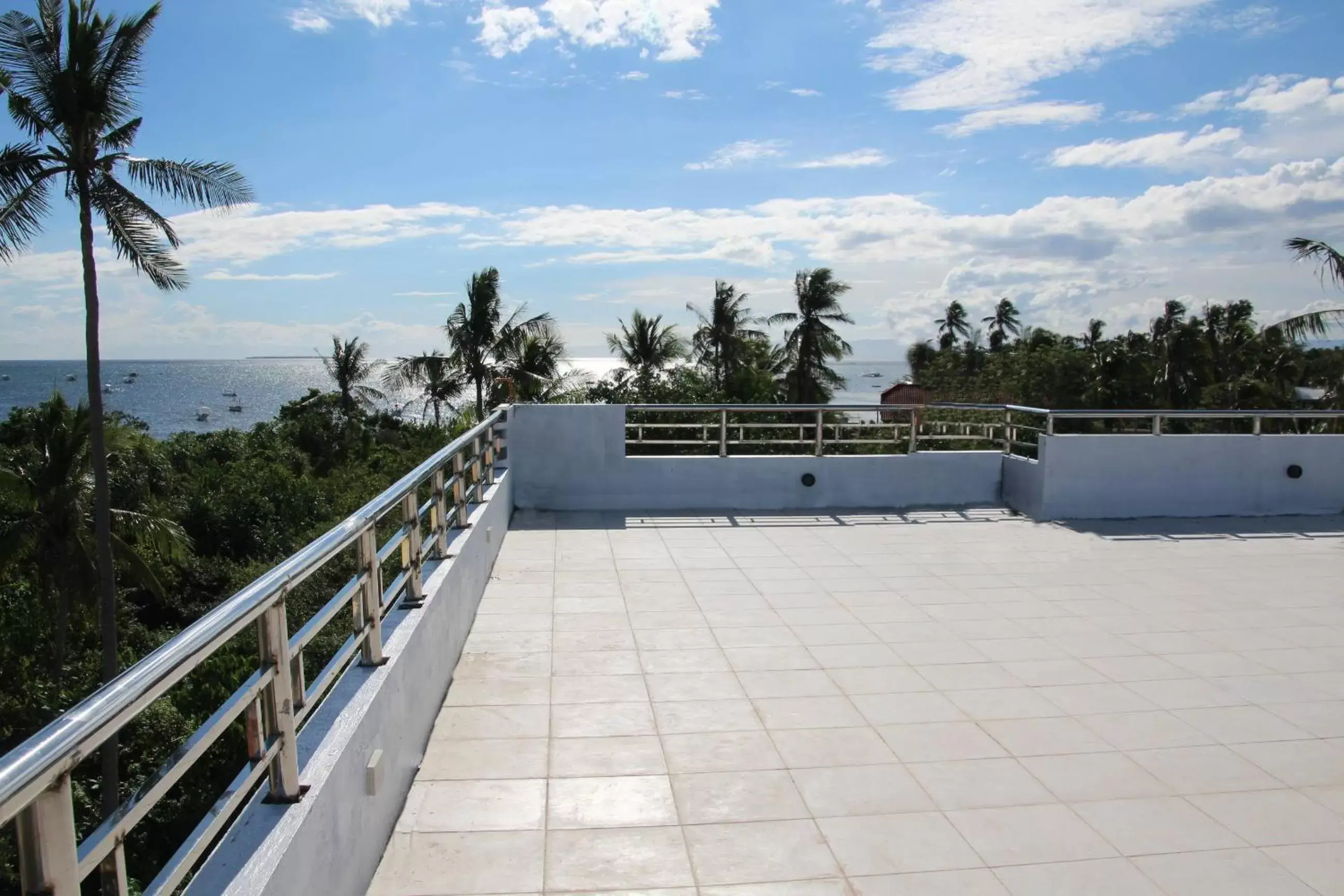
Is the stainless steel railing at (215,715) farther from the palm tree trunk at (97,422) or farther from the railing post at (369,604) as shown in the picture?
the palm tree trunk at (97,422)

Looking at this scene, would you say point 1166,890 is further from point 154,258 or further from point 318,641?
point 318,641

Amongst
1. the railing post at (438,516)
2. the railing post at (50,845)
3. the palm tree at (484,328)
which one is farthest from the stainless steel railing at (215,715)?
the palm tree at (484,328)

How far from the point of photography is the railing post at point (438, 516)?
451cm

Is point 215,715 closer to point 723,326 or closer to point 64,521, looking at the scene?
point 64,521

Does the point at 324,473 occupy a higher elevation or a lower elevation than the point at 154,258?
lower

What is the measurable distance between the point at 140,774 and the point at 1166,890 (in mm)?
16618

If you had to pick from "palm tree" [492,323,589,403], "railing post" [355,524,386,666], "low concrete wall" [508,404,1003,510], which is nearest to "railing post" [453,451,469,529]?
"railing post" [355,524,386,666]

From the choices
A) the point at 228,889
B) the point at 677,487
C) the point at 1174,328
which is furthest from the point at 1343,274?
the point at 1174,328

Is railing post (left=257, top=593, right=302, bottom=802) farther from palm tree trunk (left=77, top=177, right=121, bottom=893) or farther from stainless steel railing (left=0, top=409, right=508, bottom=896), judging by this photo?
palm tree trunk (left=77, top=177, right=121, bottom=893)

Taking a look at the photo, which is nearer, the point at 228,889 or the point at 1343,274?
the point at 228,889

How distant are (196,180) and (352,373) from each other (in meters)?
29.3

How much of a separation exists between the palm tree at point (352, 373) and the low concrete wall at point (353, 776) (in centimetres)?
3909

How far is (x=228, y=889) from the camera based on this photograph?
1.74 meters

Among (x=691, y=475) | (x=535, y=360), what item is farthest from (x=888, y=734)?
(x=535, y=360)
